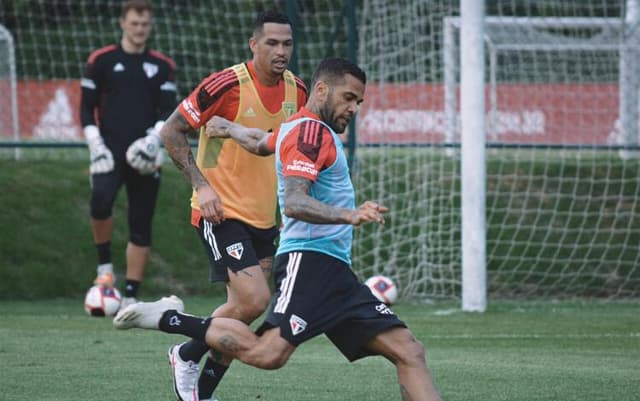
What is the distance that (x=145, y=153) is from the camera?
1115cm

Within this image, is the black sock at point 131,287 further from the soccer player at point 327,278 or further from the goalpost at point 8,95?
the soccer player at point 327,278

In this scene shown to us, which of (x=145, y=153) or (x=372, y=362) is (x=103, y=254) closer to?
(x=145, y=153)

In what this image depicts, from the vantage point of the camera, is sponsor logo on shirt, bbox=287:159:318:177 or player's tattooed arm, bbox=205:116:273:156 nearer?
sponsor logo on shirt, bbox=287:159:318:177

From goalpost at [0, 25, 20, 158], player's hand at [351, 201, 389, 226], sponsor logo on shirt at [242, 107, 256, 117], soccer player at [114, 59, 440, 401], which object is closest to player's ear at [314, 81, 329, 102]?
soccer player at [114, 59, 440, 401]

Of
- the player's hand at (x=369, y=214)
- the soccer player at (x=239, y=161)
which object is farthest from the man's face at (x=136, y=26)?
the player's hand at (x=369, y=214)

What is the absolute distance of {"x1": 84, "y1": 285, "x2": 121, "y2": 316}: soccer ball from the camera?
1100cm

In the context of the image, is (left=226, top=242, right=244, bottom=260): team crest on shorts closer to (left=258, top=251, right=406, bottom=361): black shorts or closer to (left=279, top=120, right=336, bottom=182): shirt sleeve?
(left=258, top=251, right=406, bottom=361): black shorts

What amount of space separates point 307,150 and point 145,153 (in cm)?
→ 572

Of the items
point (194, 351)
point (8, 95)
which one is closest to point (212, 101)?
point (194, 351)

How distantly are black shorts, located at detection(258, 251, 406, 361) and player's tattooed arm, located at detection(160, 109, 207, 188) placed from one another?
4.68 ft

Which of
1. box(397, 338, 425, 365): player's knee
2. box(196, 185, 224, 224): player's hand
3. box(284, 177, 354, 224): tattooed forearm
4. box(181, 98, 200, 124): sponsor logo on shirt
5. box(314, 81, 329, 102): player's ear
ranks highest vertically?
box(314, 81, 329, 102): player's ear

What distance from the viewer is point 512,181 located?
49.6 feet

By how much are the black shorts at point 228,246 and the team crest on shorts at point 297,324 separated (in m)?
1.34

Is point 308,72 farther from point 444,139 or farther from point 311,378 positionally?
point 311,378
